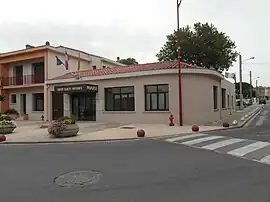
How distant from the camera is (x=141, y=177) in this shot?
7.52 meters

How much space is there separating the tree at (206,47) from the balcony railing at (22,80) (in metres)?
21.9

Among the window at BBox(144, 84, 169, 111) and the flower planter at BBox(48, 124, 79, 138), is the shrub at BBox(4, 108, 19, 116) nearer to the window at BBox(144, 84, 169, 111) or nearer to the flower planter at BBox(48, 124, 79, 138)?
the window at BBox(144, 84, 169, 111)

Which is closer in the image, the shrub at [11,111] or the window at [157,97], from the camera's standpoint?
the window at [157,97]

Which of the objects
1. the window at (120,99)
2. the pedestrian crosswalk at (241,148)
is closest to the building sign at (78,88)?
the window at (120,99)

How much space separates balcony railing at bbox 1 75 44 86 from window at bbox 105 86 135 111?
9461 millimetres

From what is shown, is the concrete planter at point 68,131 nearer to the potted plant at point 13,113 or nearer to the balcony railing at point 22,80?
the balcony railing at point 22,80

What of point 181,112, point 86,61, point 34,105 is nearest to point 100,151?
point 181,112

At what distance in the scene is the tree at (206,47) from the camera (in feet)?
157

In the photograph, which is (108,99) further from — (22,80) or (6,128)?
(22,80)

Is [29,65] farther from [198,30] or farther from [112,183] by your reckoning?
[112,183]

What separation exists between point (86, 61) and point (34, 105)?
8254 millimetres

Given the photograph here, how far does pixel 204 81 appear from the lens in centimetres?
2483

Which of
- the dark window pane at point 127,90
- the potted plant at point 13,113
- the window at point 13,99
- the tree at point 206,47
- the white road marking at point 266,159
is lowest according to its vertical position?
the white road marking at point 266,159

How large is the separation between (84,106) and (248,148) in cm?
1923
